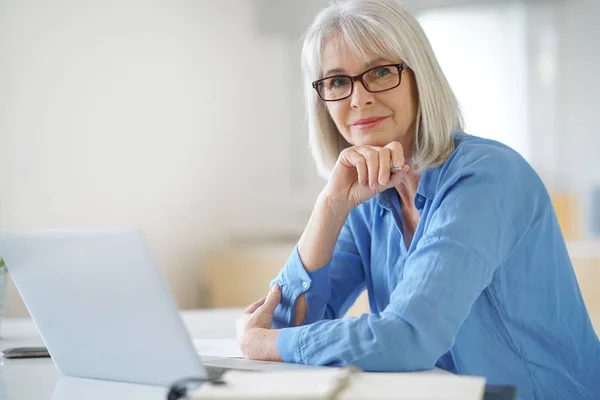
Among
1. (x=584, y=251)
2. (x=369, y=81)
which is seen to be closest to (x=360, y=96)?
(x=369, y=81)

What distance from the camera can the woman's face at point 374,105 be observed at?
151cm

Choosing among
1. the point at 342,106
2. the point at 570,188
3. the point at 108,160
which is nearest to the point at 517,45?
the point at 570,188

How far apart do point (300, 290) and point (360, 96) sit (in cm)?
38

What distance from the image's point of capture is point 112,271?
104cm

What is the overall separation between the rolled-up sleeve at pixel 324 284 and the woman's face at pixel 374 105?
22 centimetres

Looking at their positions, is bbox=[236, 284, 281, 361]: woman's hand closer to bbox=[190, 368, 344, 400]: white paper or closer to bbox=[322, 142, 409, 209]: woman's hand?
bbox=[322, 142, 409, 209]: woman's hand

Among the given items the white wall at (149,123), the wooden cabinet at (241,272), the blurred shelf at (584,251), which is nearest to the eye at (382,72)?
the blurred shelf at (584,251)

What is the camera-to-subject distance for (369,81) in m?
1.52

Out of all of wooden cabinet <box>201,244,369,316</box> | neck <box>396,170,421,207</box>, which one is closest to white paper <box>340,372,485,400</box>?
neck <box>396,170,421,207</box>

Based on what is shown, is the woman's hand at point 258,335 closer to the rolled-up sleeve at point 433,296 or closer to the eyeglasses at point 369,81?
the rolled-up sleeve at point 433,296

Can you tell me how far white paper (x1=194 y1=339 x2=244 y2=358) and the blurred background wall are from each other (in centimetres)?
129

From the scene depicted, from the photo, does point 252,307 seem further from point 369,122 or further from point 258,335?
point 369,122

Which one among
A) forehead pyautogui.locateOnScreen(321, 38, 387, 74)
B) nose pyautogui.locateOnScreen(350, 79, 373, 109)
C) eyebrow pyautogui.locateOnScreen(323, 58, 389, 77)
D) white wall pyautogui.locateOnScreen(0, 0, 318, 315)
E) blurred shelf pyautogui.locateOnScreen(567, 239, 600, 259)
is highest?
forehead pyautogui.locateOnScreen(321, 38, 387, 74)

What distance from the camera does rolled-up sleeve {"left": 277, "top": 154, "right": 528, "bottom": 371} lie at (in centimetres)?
109
